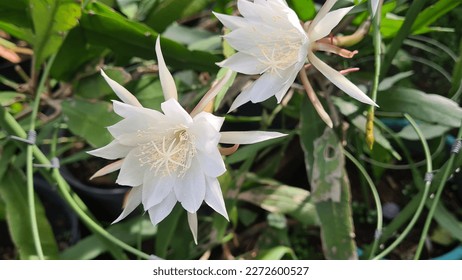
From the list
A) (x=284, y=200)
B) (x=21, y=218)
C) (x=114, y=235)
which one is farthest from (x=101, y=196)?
(x=284, y=200)

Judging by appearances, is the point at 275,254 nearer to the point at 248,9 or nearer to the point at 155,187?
the point at 155,187

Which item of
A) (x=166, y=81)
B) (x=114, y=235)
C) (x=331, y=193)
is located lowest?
(x=114, y=235)

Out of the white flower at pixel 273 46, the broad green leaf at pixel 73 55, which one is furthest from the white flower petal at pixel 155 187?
the broad green leaf at pixel 73 55

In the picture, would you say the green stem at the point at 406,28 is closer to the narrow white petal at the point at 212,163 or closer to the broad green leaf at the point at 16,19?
the narrow white petal at the point at 212,163

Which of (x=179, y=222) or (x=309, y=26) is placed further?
(x=179, y=222)

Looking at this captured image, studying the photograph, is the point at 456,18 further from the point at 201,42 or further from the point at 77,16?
the point at 77,16
